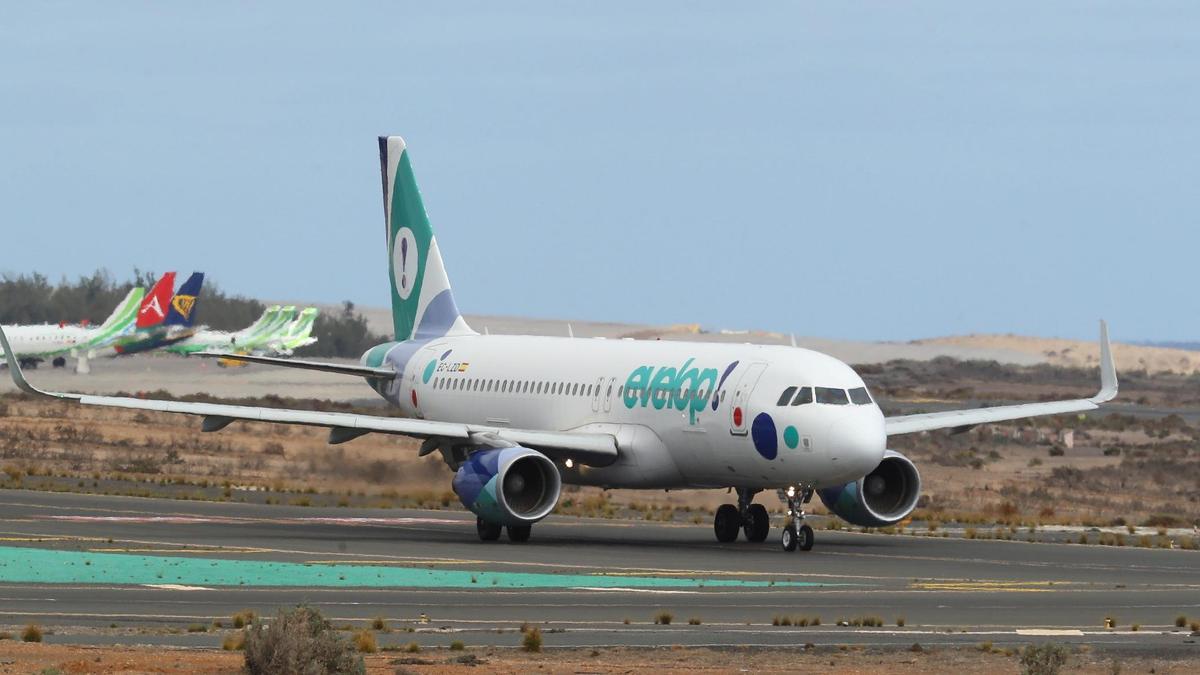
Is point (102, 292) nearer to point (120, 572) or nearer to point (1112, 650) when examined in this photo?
point (120, 572)

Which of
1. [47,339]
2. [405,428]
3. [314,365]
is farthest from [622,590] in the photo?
[47,339]

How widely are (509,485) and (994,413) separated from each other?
33.7 ft

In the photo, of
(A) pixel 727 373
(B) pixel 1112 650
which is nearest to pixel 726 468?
(A) pixel 727 373

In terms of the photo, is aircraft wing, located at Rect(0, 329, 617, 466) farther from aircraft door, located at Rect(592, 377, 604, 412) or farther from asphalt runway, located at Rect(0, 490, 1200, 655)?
asphalt runway, located at Rect(0, 490, 1200, 655)

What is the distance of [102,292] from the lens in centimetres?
16250

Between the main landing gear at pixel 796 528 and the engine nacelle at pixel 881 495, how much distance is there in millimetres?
1538

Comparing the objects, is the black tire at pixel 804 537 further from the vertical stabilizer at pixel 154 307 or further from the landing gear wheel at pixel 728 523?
the vertical stabilizer at pixel 154 307

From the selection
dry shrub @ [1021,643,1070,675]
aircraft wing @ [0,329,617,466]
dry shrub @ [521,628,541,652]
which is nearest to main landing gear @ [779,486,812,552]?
aircraft wing @ [0,329,617,466]

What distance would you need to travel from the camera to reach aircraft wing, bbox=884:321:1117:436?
40594 millimetres

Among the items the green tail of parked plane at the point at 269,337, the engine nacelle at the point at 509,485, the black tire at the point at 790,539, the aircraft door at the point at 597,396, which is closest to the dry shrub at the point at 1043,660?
the black tire at the point at 790,539

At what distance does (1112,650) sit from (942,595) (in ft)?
22.0

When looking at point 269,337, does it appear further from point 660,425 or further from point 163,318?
point 660,425

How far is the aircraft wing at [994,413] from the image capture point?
133ft

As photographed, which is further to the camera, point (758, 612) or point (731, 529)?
point (731, 529)
